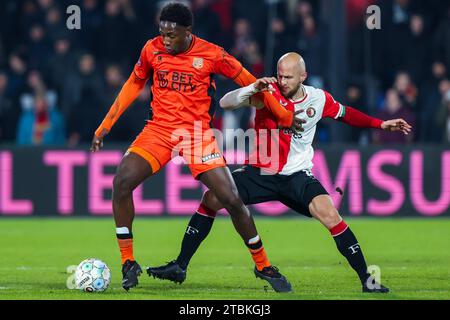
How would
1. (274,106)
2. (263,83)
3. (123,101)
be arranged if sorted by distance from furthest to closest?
(123,101) → (274,106) → (263,83)

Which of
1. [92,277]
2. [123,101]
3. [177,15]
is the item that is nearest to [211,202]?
[123,101]

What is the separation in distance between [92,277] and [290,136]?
2018 millimetres

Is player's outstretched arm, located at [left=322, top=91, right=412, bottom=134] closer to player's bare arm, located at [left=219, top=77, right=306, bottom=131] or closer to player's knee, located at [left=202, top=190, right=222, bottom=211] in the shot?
player's bare arm, located at [left=219, top=77, right=306, bottom=131]

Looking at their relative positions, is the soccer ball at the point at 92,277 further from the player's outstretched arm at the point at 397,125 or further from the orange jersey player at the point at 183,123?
the player's outstretched arm at the point at 397,125

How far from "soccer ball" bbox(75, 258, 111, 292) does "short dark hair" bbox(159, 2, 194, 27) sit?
1999 millimetres

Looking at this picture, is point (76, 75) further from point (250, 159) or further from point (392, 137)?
point (250, 159)

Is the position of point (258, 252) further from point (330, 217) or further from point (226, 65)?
point (226, 65)

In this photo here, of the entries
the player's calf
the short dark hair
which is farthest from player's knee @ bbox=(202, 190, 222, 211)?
the short dark hair

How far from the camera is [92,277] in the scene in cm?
882

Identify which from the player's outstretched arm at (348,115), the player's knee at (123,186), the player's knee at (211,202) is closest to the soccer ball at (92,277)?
the player's knee at (123,186)

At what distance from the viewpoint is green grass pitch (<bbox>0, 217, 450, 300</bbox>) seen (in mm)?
8969

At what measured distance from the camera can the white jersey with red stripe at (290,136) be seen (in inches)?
370

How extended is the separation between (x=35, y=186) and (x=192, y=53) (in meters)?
7.81
